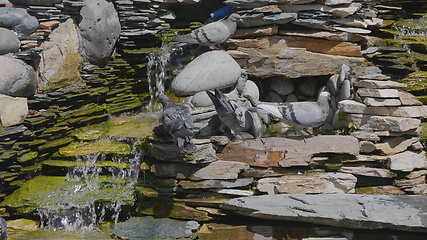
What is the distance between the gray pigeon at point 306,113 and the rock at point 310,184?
0.60m

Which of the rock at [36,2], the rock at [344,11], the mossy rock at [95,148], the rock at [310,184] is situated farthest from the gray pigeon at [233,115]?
the rock at [36,2]

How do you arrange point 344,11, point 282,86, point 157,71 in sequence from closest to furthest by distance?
point 344,11, point 282,86, point 157,71

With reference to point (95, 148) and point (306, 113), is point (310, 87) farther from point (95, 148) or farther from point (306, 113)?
point (95, 148)

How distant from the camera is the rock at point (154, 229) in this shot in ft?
17.9

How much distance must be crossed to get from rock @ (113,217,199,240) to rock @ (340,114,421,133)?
2121mm

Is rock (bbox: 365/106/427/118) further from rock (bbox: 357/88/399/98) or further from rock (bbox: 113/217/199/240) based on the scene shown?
rock (bbox: 113/217/199/240)

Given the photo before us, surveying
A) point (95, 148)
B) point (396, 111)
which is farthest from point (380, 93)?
point (95, 148)

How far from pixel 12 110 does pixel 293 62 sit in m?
3.33

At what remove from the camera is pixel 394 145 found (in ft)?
20.0

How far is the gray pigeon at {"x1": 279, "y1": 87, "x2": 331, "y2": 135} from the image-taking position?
6012mm

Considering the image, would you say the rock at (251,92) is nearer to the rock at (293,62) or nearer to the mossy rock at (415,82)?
the rock at (293,62)

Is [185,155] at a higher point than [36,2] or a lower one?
lower

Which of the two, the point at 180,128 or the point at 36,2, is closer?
the point at 180,128

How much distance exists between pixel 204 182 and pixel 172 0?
3.53 meters
